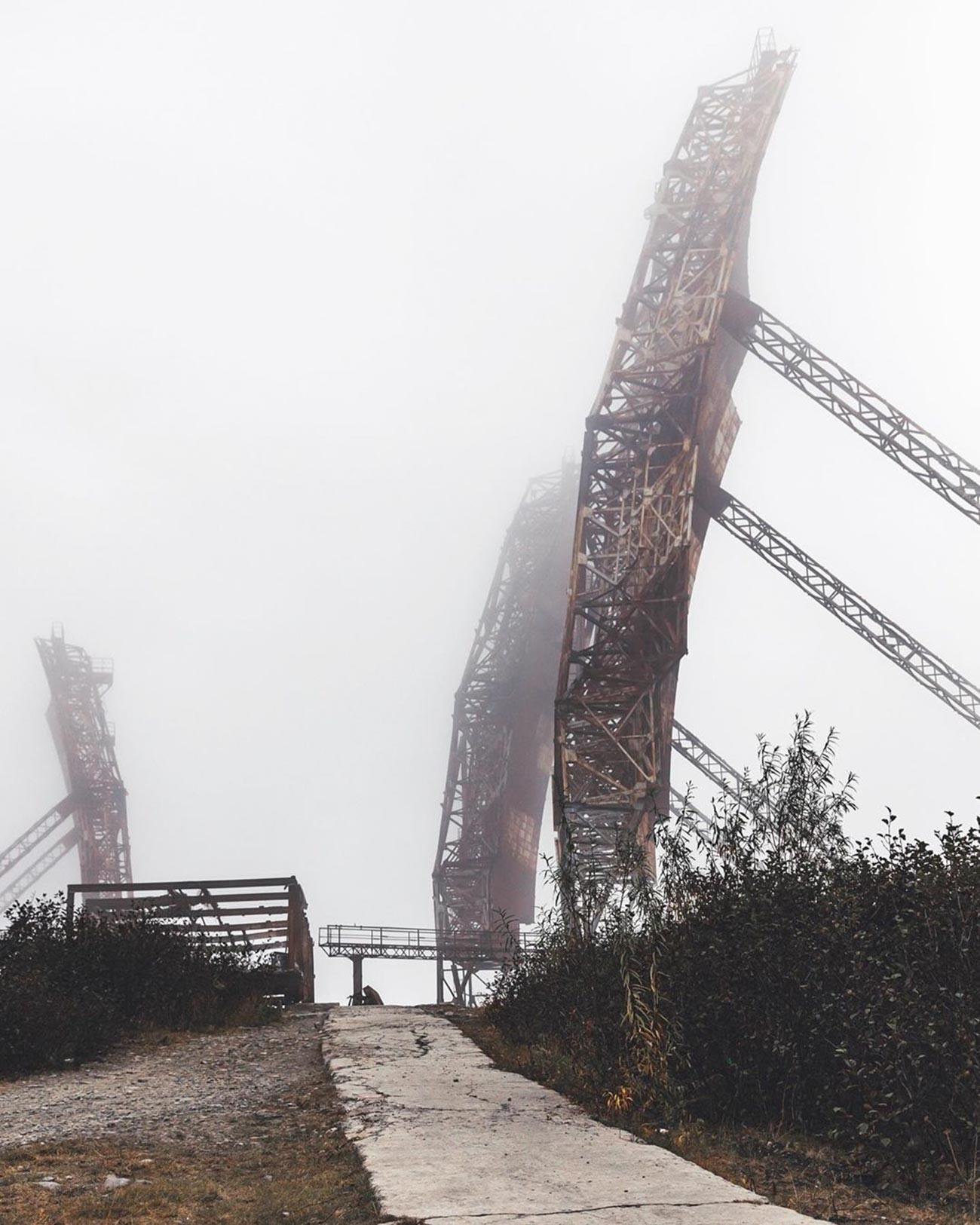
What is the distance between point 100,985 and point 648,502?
13194mm

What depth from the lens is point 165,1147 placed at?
18.6 feet

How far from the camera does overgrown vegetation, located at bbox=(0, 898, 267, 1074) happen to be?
28.5 ft

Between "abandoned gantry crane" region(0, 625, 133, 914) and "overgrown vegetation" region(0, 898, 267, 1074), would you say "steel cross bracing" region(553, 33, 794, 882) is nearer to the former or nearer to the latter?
"overgrown vegetation" region(0, 898, 267, 1074)

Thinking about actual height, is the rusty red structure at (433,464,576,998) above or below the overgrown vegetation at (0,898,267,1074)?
above

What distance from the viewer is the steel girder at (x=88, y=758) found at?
51.5 m

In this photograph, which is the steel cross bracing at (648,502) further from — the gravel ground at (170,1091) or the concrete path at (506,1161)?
the concrete path at (506,1161)

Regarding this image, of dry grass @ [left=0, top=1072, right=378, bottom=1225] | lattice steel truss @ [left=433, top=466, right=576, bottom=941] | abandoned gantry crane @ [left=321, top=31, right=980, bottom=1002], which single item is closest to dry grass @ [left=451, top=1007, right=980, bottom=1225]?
dry grass @ [left=0, top=1072, right=378, bottom=1225]

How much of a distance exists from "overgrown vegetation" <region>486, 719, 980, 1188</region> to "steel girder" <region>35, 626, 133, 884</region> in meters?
46.1

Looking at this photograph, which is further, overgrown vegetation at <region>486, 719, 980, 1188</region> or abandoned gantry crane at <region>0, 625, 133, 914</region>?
abandoned gantry crane at <region>0, 625, 133, 914</region>

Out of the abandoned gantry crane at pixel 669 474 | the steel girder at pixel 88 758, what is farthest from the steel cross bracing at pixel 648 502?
the steel girder at pixel 88 758

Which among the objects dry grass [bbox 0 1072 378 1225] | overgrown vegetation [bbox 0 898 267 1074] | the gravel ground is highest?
overgrown vegetation [bbox 0 898 267 1074]

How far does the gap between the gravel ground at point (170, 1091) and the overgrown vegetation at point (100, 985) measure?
295 millimetres

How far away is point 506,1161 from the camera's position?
4.96m

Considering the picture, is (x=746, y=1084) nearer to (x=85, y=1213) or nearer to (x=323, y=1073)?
(x=323, y=1073)
